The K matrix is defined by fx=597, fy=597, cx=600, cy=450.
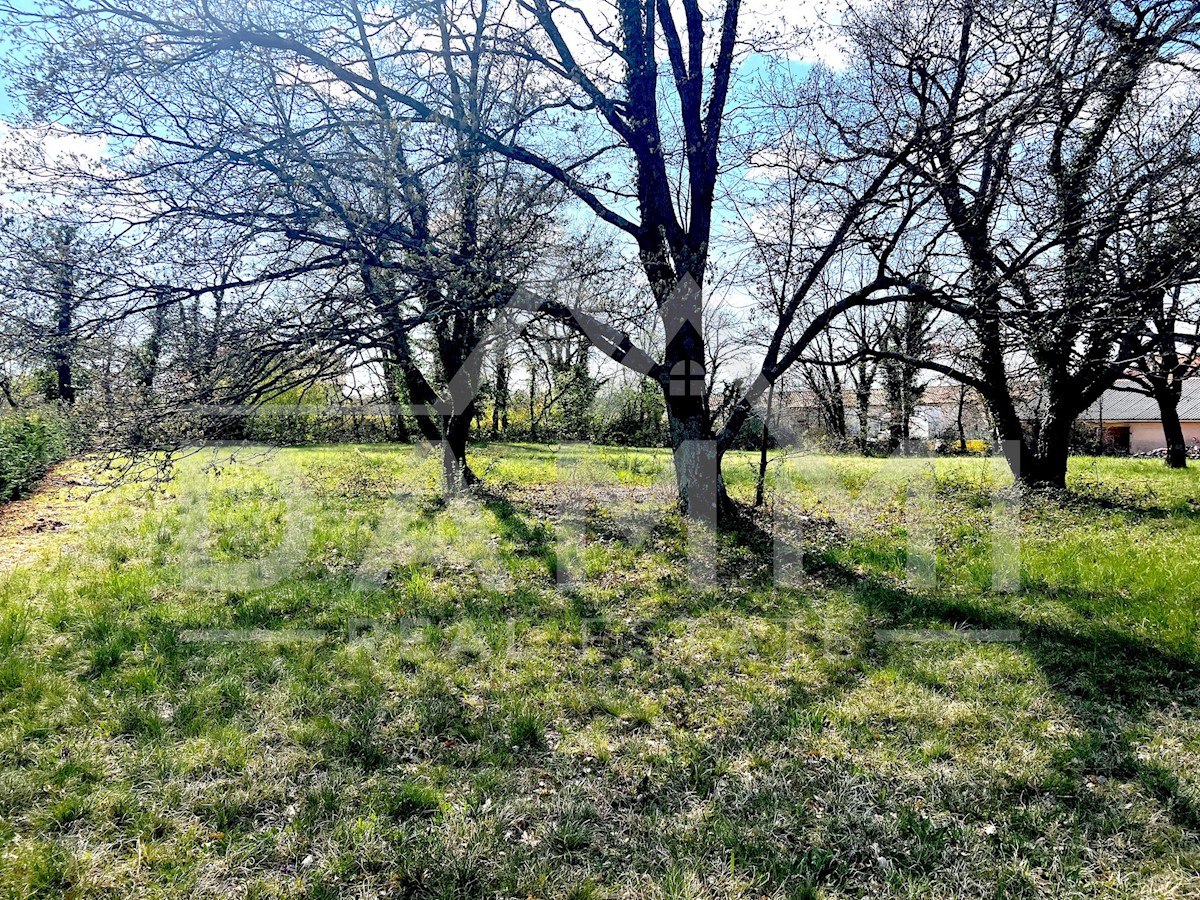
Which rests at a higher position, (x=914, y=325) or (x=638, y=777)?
(x=914, y=325)

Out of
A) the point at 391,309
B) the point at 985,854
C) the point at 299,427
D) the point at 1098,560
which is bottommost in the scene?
the point at 985,854

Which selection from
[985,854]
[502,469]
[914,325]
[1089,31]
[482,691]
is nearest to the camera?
[985,854]

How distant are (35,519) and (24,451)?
3620mm

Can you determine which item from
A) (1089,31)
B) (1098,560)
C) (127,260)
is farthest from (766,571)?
(127,260)

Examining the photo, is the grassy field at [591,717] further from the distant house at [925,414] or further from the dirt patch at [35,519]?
the distant house at [925,414]

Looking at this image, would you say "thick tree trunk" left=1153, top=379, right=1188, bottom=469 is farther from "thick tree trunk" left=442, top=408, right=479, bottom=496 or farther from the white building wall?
the white building wall

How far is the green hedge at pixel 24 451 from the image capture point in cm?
Result: 966

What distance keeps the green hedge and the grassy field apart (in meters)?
4.00

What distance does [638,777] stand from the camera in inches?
115

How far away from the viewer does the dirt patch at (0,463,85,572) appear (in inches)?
259

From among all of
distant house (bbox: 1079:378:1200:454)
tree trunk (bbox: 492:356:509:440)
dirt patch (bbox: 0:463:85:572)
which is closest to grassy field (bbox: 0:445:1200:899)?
dirt patch (bbox: 0:463:85:572)

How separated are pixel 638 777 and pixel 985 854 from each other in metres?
1.45

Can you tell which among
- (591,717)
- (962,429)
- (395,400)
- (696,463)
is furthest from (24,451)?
(962,429)

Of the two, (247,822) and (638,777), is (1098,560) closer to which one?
(638,777)
